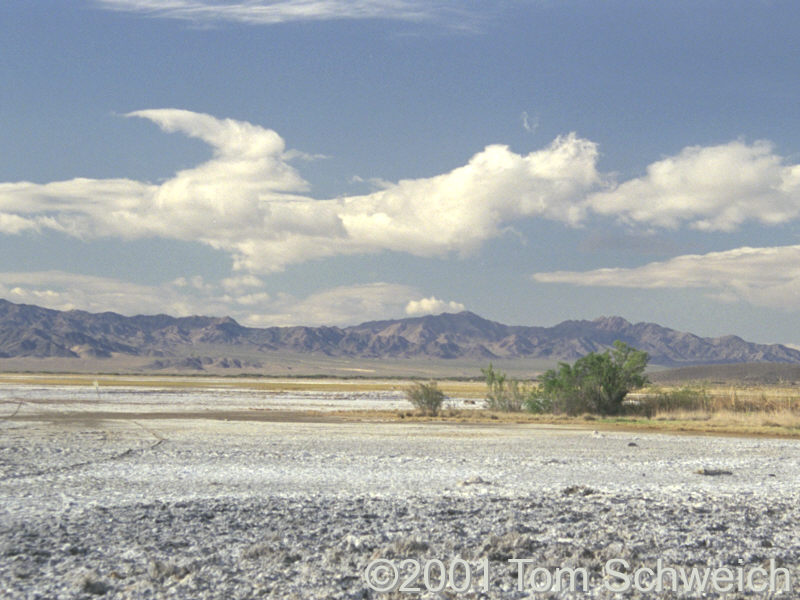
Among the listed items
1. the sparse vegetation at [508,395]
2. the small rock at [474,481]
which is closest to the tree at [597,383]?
the sparse vegetation at [508,395]

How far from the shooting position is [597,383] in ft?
141

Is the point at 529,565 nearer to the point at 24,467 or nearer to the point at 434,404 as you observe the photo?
the point at 24,467

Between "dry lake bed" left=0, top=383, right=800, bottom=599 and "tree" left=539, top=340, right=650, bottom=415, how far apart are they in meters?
20.9

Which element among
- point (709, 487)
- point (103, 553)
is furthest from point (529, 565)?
point (709, 487)

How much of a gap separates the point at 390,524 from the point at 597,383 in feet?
111

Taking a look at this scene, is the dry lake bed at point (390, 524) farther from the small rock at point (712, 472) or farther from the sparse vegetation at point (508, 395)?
the sparse vegetation at point (508, 395)

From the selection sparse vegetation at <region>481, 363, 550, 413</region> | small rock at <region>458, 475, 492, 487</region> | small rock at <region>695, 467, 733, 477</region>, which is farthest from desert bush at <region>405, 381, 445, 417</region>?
small rock at <region>458, 475, 492, 487</region>

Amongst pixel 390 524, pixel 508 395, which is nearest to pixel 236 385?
pixel 508 395

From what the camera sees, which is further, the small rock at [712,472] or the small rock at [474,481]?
the small rock at [712,472]

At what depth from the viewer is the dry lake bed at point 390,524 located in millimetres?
7895

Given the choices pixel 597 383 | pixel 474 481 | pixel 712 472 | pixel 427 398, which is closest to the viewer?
pixel 474 481

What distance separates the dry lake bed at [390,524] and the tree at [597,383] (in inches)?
823

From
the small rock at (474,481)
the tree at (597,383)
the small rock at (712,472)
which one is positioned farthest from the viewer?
the tree at (597,383)

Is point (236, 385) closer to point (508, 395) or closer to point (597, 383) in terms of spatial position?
point (508, 395)
